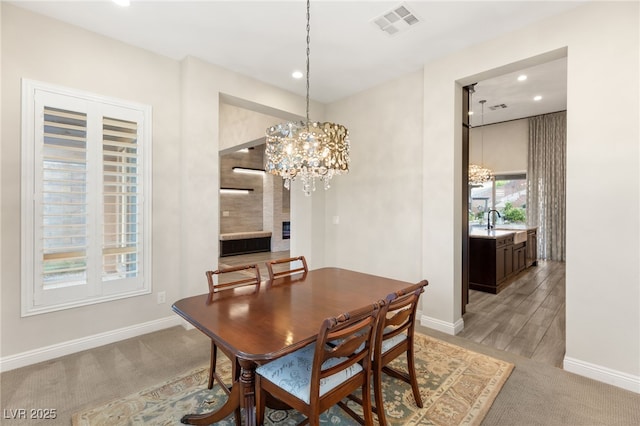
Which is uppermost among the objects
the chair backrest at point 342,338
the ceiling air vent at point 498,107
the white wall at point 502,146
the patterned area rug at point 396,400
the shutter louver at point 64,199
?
the ceiling air vent at point 498,107

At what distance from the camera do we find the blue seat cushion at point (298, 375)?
4.79ft

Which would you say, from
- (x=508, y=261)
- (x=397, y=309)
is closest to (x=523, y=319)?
(x=508, y=261)

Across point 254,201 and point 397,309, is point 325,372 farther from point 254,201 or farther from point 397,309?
point 254,201

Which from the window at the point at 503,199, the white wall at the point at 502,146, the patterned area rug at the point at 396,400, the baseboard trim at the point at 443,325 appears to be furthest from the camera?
the window at the point at 503,199

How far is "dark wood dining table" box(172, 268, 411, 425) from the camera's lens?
1398 mm

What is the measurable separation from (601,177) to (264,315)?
107 inches

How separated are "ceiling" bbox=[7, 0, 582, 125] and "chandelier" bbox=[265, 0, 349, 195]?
1.10m

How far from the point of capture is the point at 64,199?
2.66 m

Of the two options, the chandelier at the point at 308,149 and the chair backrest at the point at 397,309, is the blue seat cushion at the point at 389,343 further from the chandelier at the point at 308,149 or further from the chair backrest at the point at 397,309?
the chandelier at the point at 308,149

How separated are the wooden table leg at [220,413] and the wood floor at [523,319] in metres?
2.47

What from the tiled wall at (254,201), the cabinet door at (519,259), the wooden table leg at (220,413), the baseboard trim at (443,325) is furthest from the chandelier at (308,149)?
the tiled wall at (254,201)

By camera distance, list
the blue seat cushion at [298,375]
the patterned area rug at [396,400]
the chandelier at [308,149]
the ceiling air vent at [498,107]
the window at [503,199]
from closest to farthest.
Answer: the blue seat cushion at [298,375]
the patterned area rug at [396,400]
the chandelier at [308,149]
the ceiling air vent at [498,107]
the window at [503,199]

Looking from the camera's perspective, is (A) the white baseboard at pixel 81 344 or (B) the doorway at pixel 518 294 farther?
(B) the doorway at pixel 518 294

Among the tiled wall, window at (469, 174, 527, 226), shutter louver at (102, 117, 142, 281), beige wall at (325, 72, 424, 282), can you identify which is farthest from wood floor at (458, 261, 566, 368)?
the tiled wall
